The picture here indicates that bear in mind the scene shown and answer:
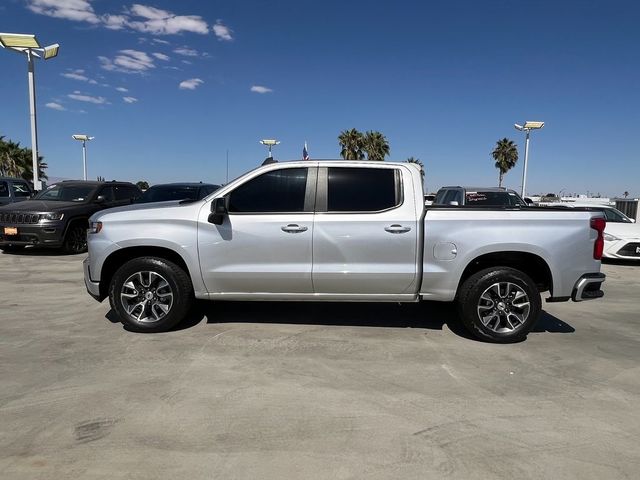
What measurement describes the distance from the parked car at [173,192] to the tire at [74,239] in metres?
1.62

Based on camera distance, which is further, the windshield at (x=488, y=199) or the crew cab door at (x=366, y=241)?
the windshield at (x=488, y=199)

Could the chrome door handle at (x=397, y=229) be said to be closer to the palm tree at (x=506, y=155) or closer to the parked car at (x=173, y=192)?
the parked car at (x=173, y=192)

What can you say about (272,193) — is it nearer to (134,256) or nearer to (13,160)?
(134,256)

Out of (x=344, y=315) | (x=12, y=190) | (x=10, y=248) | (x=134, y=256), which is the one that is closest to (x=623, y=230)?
(x=344, y=315)

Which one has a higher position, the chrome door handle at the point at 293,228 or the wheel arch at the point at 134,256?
the chrome door handle at the point at 293,228

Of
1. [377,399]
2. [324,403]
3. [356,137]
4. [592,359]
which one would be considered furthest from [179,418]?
[356,137]

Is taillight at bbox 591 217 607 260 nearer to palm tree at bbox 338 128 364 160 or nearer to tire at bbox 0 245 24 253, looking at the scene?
tire at bbox 0 245 24 253

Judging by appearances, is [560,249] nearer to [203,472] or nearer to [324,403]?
[324,403]

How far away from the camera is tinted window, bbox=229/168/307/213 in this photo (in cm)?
516

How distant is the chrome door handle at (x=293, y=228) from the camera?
5.04 metres

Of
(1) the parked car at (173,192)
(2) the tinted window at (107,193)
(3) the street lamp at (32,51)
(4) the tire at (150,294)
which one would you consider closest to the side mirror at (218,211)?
(4) the tire at (150,294)

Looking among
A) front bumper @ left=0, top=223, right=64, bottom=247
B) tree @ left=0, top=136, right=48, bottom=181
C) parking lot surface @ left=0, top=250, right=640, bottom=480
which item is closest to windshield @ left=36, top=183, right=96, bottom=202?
front bumper @ left=0, top=223, right=64, bottom=247

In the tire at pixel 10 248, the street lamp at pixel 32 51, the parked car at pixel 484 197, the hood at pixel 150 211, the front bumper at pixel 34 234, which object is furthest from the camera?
the street lamp at pixel 32 51

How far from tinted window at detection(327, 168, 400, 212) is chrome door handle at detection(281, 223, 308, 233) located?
14.2 inches
